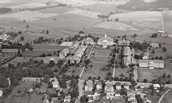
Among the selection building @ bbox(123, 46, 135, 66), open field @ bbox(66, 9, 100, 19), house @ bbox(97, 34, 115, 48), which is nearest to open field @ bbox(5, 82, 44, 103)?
building @ bbox(123, 46, 135, 66)

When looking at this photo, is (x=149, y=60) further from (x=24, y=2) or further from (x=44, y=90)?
(x=24, y=2)

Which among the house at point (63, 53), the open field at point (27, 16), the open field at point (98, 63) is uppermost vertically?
the open field at point (27, 16)

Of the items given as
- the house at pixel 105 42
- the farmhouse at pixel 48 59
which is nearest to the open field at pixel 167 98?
the farmhouse at pixel 48 59

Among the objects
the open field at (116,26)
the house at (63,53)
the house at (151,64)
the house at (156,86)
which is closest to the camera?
the house at (156,86)

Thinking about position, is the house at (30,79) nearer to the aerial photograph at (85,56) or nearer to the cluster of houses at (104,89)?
the aerial photograph at (85,56)

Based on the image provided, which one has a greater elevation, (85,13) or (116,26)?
(85,13)

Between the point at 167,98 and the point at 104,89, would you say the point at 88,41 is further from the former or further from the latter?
the point at 167,98

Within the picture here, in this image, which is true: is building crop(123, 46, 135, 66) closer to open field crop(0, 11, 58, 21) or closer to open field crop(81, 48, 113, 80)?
open field crop(81, 48, 113, 80)

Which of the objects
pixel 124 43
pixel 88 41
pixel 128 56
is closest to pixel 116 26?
pixel 88 41
